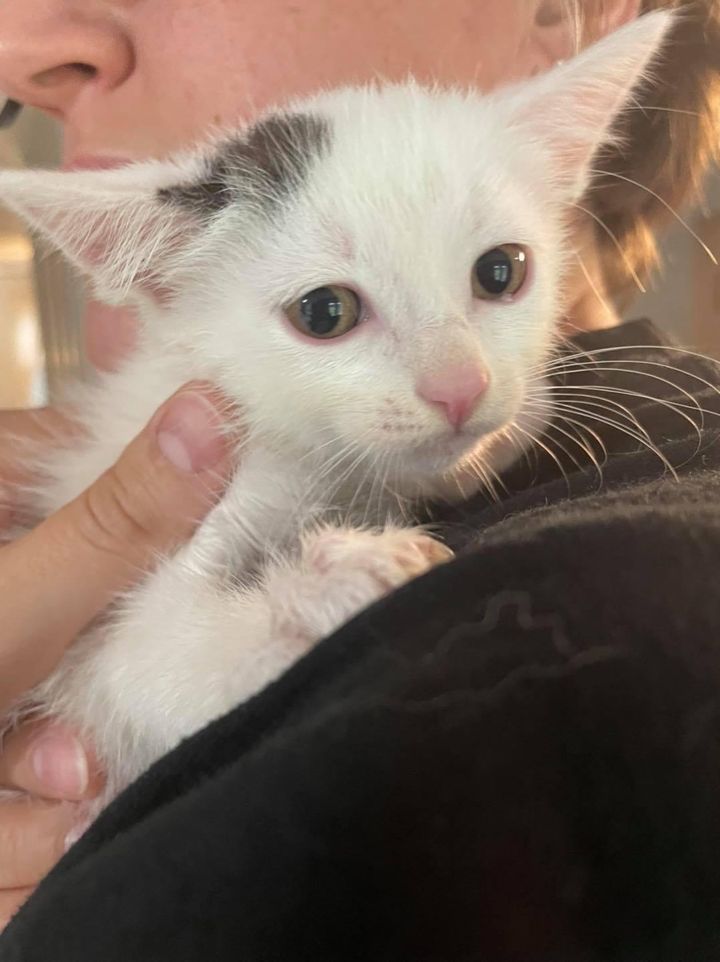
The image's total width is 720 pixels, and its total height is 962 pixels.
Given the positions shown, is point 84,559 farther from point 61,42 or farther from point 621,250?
point 621,250

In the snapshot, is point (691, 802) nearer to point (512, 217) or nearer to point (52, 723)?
point (512, 217)

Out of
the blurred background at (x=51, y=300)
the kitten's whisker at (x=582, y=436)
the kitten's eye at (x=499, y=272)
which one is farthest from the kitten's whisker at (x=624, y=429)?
the blurred background at (x=51, y=300)

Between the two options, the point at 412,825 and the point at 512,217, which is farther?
→ the point at 512,217

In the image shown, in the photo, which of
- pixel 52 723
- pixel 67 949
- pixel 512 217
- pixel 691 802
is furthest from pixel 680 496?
pixel 52 723

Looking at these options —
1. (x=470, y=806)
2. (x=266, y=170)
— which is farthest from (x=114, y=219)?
(x=470, y=806)

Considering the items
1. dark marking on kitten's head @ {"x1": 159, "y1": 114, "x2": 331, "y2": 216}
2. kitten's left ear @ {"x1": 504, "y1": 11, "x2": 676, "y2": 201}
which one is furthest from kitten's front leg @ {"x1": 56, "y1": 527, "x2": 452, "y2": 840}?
kitten's left ear @ {"x1": 504, "y1": 11, "x2": 676, "y2": 201}

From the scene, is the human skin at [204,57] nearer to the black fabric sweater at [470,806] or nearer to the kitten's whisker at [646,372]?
the kitten's whisker at [646,372]

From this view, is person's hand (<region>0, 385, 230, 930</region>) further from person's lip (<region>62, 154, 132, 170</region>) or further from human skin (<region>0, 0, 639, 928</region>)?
person's lip (<region>62, 154, 132, 170</region>)
